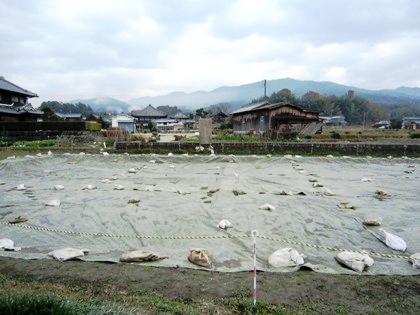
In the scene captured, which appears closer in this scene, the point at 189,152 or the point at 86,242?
the point at 86,242

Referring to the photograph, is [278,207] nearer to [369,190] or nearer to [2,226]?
[369,190]

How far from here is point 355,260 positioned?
3416 mm

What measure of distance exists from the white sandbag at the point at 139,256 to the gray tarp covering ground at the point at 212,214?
0.11 meters

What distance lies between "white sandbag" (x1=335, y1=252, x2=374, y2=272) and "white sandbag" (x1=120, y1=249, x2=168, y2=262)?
2.07 metres

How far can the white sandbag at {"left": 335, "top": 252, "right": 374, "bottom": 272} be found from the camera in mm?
3357

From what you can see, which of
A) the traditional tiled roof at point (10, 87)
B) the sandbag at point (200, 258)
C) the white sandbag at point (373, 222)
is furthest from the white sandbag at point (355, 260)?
the traditional tiled roof at point (10, 87)

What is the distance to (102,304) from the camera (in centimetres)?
255

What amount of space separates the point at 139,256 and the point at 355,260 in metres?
2.45

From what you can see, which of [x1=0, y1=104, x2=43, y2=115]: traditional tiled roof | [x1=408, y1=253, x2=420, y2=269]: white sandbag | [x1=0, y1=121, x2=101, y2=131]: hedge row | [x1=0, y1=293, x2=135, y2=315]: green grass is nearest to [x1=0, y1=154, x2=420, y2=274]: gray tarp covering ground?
[x1=408, y1=253, x2=420, y2=269]: white sandbag

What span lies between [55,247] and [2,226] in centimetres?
126

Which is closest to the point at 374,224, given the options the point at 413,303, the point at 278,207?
the point at 278,207

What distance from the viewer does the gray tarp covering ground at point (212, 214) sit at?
3.82m

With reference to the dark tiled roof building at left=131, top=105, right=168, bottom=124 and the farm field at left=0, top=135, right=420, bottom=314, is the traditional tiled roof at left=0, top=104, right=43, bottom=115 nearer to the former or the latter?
the farm field at left=0, top=135, right=420, bottom=314

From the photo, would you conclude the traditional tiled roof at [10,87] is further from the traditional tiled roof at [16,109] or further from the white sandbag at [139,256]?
the white sandbag at [139,256]
